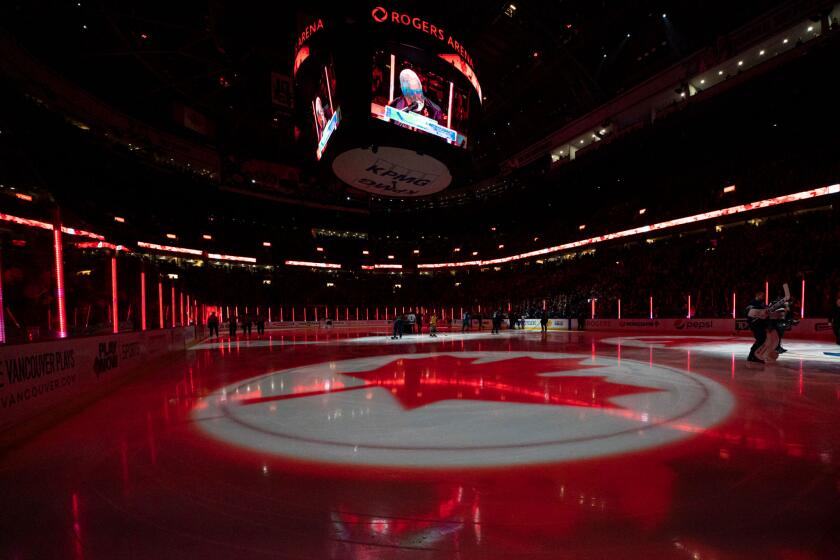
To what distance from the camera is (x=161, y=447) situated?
3.35m

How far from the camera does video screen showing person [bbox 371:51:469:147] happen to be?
11766 mm

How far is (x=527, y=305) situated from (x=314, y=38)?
27547mm

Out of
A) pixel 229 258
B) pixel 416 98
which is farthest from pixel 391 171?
pixel 229 258

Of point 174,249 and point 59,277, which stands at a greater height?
point 174,249

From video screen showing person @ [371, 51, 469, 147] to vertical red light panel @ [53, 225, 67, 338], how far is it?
862cm

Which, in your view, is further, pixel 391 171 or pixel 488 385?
pixel 391 171

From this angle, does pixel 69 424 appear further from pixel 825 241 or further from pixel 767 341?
pixel 825 241

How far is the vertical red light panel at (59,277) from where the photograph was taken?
5441 millimetres

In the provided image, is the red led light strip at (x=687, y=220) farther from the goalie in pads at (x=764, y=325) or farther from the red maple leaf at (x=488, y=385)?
the red maple leaf at (x=488, y=385)

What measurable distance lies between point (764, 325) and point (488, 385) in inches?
261

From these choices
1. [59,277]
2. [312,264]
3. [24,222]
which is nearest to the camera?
[24,222]

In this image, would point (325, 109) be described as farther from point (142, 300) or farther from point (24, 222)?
point (24, 222)

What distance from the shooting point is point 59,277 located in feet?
18.2

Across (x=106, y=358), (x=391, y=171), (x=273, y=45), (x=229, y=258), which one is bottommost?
(x=106, y=358)
